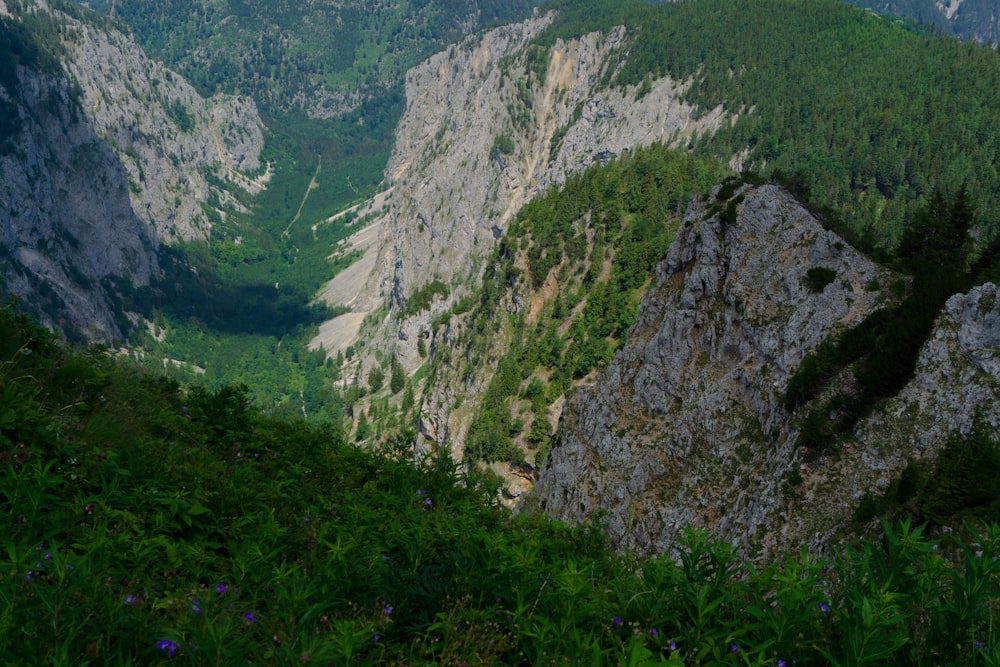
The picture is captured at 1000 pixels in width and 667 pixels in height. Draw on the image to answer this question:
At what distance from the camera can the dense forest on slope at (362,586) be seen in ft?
15.6

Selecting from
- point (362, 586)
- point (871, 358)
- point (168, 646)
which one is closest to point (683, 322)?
point (871, 358)

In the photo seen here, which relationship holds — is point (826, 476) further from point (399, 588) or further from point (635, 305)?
point (635, 305)

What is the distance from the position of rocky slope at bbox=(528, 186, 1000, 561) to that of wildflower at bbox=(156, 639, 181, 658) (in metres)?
11.6

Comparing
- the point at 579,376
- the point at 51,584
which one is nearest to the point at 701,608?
the point at 51,584

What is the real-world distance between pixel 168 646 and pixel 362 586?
7.06 ft

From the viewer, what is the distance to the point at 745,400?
120 ft

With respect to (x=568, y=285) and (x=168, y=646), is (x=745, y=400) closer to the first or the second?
(x=168, y=646)

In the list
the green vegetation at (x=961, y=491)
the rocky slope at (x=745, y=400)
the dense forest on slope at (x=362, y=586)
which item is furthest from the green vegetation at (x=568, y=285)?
the dense forest on slope at (x=362, y=586)

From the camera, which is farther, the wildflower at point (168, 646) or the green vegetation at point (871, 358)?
the green vegetation at point (871, 358)

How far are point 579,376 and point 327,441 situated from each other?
281ft

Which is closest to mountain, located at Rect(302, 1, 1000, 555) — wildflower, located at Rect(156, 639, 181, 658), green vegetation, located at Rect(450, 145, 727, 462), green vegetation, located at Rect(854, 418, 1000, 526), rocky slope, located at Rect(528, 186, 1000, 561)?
rocky slope, located at Rect(528, 186, 1000, 561)

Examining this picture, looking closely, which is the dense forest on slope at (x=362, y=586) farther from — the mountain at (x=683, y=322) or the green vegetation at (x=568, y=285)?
the green vegetation at (x=568, y=285)

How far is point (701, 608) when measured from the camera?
5.54 metres

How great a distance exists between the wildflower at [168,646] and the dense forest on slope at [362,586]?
4cm
